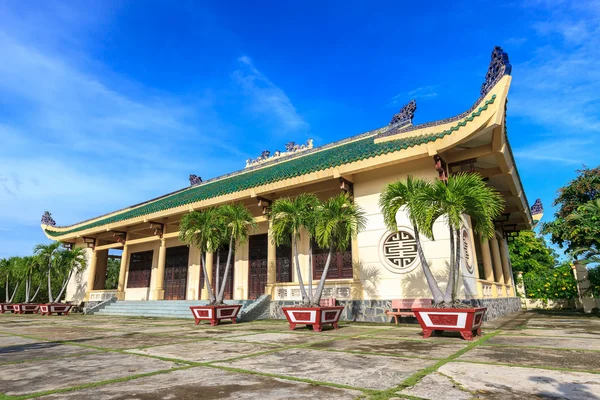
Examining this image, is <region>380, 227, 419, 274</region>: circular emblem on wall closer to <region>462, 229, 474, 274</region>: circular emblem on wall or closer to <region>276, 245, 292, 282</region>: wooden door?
<region>462, 229, 474, 274</region>: circular emblem on wall

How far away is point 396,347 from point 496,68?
7387mm

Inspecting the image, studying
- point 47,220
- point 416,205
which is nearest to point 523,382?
point 416,205

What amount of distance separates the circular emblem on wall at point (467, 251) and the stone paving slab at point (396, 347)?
427cm

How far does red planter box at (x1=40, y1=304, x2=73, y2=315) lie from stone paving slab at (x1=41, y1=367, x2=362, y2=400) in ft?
56.8

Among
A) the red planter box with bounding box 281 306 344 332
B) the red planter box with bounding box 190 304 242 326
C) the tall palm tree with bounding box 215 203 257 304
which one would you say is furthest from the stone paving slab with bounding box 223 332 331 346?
the tall palm tree with bounding box 215 203 257 304

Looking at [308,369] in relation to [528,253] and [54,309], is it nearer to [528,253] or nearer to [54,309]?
[54,309]

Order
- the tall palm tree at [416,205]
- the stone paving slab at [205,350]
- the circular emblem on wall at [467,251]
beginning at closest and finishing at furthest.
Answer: the stone paving slab at [205,350] → the tall palm tree at [416,205] → the circular emblem on wall at [467,251]

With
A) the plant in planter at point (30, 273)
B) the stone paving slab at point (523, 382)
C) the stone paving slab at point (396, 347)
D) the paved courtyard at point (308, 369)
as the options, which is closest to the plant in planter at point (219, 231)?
the paved courtyard at point (308, 369)

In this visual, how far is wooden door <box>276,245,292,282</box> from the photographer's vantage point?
13195mm

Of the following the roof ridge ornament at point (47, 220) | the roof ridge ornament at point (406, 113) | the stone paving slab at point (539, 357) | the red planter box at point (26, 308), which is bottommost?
the red planter box at point (26, 308)

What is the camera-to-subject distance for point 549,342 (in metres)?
5.28

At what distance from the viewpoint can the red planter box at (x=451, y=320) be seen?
5.76 meters

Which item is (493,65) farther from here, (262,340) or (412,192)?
(262,340)

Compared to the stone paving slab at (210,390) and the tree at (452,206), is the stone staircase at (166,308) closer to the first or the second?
the tree at (452,206)
